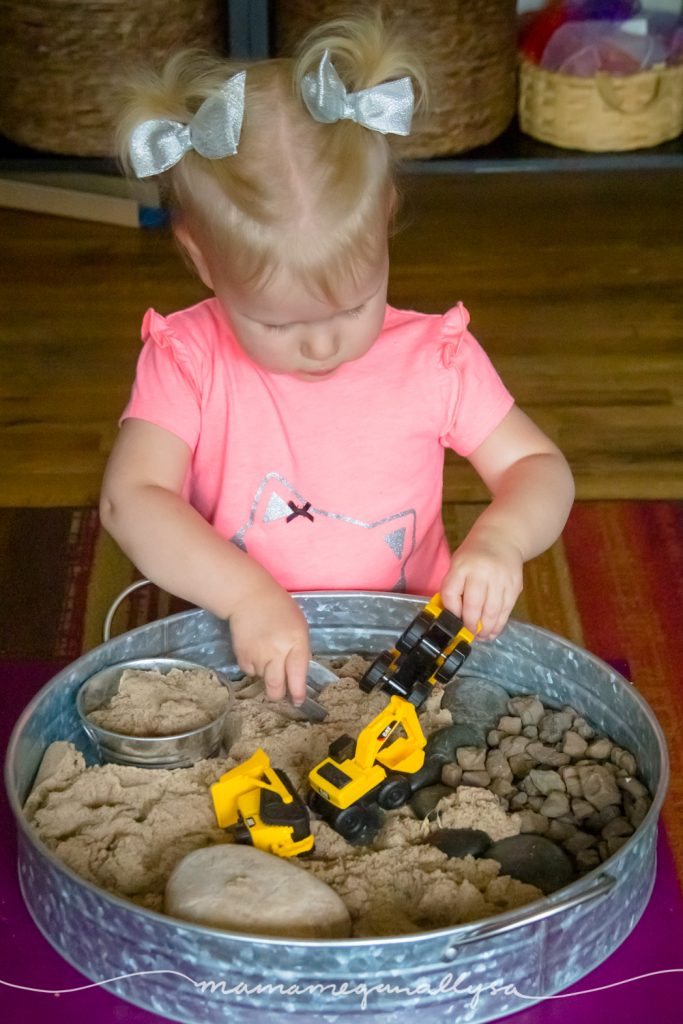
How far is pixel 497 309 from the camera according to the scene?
2145 mm

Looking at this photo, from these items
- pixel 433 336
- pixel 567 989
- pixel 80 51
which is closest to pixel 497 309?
pixel 80 51

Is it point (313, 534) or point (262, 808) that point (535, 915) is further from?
point (313, 534)

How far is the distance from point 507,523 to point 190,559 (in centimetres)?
23

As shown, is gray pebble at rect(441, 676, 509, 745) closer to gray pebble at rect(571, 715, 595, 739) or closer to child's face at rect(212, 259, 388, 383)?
gray pebble at rect(571, 715, 595, 739)

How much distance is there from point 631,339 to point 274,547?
1.09 m

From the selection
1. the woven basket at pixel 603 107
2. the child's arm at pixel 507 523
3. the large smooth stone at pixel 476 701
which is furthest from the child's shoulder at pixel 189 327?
the woven basket at pixel 603 107

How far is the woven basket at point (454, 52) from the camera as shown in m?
1.97

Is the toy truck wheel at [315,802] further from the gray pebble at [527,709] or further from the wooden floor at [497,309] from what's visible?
the wooden floor at [497,309]

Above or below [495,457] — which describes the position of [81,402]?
below

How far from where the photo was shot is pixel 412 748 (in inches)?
35.3

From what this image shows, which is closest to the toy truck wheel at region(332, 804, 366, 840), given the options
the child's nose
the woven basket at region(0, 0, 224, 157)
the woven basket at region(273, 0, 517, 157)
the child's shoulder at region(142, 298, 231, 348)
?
the child's nose

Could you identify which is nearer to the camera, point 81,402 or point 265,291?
point 265,291

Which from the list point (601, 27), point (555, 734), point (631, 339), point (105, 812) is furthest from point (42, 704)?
point (601, 27)

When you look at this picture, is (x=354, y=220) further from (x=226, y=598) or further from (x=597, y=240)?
(x=597, y=240)
